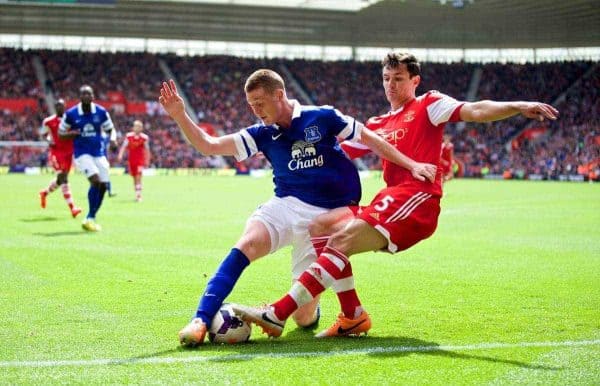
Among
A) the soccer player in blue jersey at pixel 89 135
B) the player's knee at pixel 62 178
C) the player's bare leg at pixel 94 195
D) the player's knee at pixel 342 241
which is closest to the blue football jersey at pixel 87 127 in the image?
the soccer player in blue jersey at pixel 89 135

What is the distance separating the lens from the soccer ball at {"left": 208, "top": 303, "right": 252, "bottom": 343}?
6.13 meters

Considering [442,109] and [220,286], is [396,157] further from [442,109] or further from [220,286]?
[220,286]

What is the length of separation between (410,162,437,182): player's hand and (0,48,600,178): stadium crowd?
48178mm

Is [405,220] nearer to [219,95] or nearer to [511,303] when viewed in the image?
[511,303]

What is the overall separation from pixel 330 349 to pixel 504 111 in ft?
7.13

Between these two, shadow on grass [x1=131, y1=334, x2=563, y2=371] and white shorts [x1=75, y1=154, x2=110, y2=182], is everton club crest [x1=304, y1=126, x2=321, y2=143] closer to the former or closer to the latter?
shadow on grass [x1=131, y1=334, x2=563, y2=371]

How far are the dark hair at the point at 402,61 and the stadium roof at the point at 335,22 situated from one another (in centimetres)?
4489

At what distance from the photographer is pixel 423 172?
631cm

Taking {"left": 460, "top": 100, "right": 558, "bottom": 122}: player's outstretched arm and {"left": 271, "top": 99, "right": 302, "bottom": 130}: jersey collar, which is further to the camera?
{"left": 271, "top": 99, "right": 302, "bottom": 130}: jersey collar

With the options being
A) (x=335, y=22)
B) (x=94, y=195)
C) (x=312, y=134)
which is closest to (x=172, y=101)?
(x=312, y=134)

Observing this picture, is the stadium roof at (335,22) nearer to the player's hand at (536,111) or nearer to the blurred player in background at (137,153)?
the blurred player in background at (137,153)

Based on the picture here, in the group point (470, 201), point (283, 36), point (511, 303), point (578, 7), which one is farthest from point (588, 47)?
point (511, 303)

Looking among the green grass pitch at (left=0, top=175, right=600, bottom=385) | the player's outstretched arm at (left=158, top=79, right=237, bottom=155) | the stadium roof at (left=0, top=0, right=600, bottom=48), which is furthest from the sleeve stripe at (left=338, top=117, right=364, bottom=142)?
the stadium roof at (left=0, top=0, right=600, bottom=48)

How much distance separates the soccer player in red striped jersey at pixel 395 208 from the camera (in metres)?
6.19
